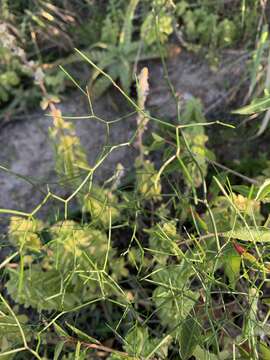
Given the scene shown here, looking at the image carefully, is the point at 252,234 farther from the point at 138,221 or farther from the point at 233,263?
the point at 138,221

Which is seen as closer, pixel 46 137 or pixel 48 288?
pixel 48 288

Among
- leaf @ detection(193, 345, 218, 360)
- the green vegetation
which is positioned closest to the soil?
the green vegetation

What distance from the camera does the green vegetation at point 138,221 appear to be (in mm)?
895

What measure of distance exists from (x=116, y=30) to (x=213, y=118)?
0.55 meters

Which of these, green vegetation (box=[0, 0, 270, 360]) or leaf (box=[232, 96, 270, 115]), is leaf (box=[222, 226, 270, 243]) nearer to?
green vegetation (box=[0, 0, 270, 360])

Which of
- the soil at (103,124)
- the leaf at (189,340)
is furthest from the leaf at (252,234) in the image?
the soil at (103,124)

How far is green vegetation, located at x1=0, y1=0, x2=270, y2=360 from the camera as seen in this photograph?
0.89 m

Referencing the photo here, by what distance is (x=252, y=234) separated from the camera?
0.89 m

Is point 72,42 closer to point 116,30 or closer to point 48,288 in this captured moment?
point 116,30

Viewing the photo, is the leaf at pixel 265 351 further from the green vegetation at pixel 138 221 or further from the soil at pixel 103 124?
the soil at pixel 103 124

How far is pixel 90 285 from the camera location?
4.12ft

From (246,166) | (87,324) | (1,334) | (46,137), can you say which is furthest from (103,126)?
(1,334)

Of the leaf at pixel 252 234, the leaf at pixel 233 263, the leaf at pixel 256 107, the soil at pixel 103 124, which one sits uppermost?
the leaf at pixel 256 107

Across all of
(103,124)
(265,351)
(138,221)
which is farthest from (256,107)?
(103,124)
